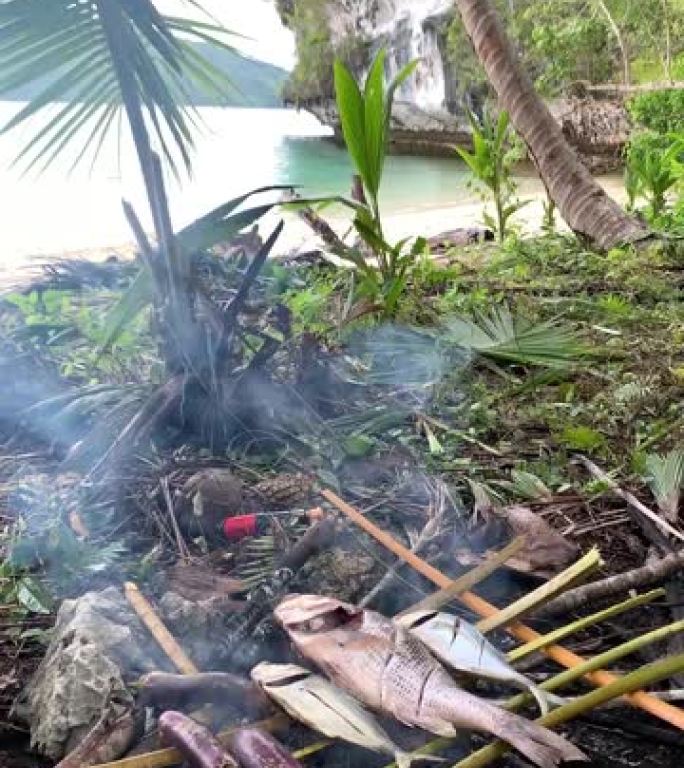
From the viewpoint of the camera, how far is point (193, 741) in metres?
0.94

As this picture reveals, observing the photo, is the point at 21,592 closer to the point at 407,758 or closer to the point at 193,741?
the point at 193,741

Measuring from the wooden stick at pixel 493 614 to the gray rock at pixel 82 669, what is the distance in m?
0.43

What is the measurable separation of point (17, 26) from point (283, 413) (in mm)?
997

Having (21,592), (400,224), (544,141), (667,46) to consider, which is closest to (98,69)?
(21,592)

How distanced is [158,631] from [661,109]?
10.8 metres

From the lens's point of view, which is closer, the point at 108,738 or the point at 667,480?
the point at 108,738

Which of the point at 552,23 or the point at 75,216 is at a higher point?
the point at 552,23

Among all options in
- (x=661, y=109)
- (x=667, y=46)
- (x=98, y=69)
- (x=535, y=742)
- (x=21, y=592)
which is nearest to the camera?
(x=535, y=742)

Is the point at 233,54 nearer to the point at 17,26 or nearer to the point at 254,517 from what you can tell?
the point at 17,26

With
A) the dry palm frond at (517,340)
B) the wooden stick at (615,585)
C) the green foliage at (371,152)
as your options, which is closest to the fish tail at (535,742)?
the wooden stick at (615,585)

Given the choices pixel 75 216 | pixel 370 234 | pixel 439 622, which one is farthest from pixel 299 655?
pixel 75 216

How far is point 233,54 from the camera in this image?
1.66m

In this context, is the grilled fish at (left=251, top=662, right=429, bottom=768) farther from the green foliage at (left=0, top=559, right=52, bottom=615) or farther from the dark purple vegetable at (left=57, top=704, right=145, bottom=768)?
the green foliage at (left=0, top=559, right=52, bottom=615)

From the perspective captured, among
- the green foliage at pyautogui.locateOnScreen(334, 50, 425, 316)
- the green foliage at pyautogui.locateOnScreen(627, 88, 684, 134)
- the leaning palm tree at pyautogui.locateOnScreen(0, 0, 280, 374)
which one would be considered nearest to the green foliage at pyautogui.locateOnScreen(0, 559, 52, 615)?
the leaning palm tree at pyautogui.locateOnScreen(0, 0, 280, 374)
